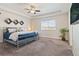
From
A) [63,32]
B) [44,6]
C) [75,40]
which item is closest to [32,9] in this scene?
[44,6]

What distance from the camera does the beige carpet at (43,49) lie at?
1.83m

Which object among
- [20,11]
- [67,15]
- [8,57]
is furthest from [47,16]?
[8,57]

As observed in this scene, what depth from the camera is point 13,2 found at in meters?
1.81

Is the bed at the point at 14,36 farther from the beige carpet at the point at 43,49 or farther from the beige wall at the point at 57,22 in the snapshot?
the beige wall at the point at 57,22

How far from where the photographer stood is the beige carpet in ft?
6.00

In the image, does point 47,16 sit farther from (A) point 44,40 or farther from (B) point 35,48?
(B) point 35,48

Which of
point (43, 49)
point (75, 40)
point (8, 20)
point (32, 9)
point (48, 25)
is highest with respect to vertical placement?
point (32, 9)

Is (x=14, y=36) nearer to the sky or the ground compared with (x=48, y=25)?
nearer to the ground

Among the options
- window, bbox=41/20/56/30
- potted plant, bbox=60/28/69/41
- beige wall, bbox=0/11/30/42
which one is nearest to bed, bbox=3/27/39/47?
beige wall, bbox=0/11/30/42

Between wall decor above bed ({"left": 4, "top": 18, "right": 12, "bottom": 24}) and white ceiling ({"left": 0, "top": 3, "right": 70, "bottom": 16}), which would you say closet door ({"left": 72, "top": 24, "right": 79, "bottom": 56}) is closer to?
white ceiling ({"left": 0, "top": 3, "right": 70, "bottom": 16})

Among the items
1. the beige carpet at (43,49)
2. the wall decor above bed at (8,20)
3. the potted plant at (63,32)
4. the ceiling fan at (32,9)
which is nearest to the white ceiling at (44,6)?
the ceiling fan at (32,9)

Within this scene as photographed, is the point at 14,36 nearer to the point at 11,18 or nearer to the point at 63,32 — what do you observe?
the point at 11,18

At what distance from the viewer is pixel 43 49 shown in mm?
1899

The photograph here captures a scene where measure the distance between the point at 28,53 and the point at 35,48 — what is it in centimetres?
17
